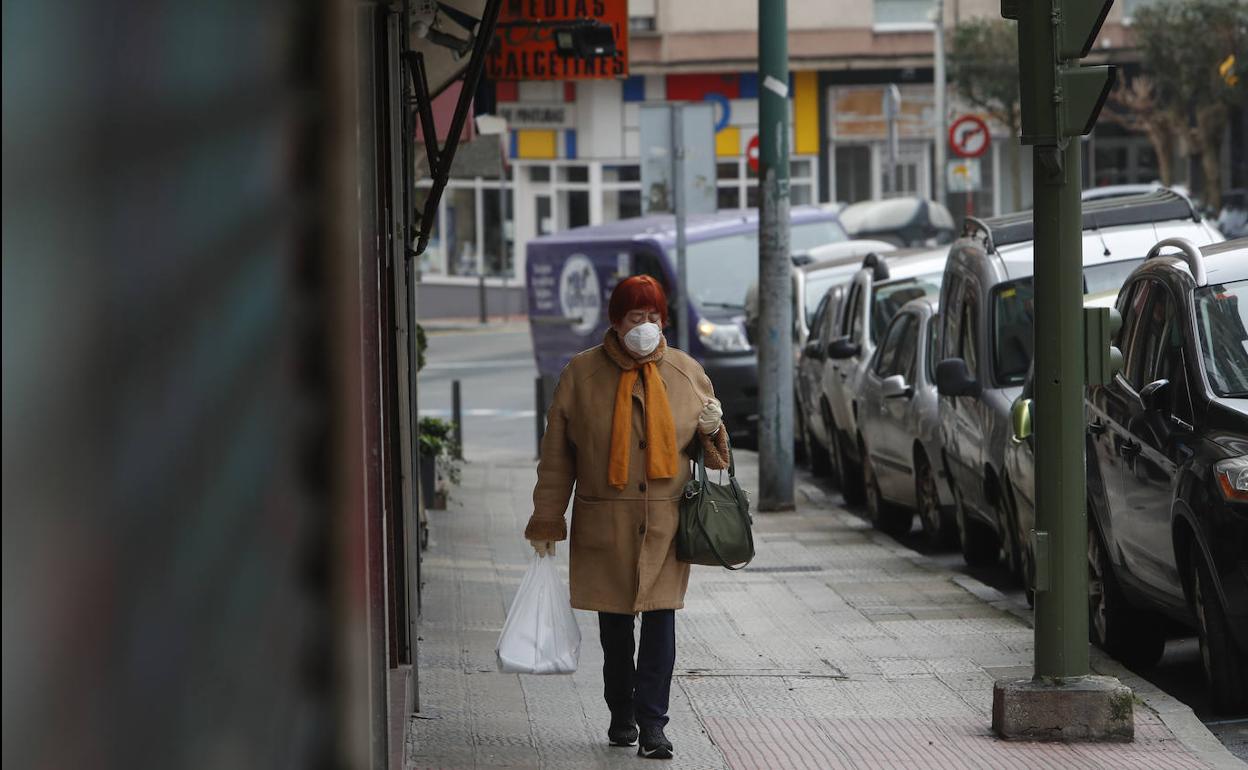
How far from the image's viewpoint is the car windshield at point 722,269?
22.0 meters

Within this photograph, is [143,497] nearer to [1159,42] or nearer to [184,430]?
[184,430]

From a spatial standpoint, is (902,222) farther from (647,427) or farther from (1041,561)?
(647,427)

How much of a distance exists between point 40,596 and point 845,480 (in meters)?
14.6

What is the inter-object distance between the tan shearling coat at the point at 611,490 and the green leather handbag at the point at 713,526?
0.05 m

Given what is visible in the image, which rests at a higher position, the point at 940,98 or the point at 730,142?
the point at 940,98

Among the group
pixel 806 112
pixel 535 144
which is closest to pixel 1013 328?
pixel 535 144

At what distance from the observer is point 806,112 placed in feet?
153

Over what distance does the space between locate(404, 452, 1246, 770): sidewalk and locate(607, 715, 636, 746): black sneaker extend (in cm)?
4

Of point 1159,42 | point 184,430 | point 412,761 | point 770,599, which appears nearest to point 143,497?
point 184,430

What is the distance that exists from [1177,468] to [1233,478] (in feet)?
1.61

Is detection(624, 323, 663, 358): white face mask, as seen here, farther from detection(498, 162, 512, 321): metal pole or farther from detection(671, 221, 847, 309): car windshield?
detection(498, 162, 512, 321): metal pole

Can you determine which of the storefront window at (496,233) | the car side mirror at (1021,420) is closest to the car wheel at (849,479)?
the car side mirror at (1021,420)

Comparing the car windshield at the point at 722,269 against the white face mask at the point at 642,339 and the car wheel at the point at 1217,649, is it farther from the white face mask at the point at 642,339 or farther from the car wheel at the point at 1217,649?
the white face mask at the point at 642,339

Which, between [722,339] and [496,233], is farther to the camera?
[496,233]
